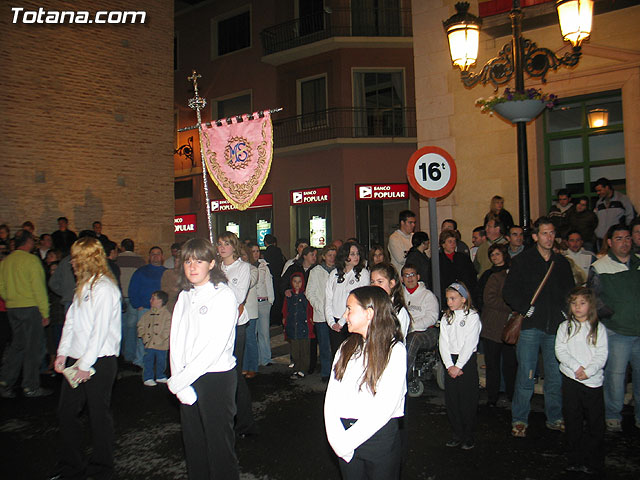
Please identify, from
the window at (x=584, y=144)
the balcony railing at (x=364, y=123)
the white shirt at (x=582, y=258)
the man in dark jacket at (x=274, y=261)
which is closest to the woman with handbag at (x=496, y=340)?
the white shirt at (x=582, y=258)

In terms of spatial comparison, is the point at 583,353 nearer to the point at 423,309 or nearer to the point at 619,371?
the point at 619,371

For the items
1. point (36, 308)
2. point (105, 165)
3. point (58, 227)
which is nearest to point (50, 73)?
point (105, 165)

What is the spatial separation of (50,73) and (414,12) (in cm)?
998

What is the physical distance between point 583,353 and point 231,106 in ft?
75.2

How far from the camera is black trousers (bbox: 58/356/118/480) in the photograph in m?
4.72

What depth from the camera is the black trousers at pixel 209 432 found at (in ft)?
13.3

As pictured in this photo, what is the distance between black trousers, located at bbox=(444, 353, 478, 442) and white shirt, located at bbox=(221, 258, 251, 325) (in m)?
2.51

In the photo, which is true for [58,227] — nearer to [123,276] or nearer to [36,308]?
[123,276]

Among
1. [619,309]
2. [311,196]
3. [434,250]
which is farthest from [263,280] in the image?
[311,196]

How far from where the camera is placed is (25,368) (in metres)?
8.12

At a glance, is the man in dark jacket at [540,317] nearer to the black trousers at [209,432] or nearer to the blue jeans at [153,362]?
the black trousers at [209,432]

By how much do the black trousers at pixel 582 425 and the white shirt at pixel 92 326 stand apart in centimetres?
410

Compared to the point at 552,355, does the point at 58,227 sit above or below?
above

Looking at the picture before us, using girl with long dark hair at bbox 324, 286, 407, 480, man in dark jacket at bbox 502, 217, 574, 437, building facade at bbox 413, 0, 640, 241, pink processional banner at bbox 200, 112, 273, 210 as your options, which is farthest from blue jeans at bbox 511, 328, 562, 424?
building facade at bbox 413, 0, 640, 241
